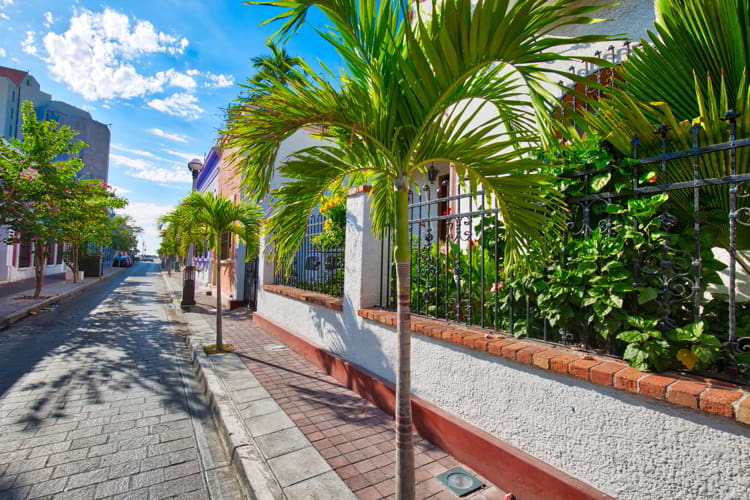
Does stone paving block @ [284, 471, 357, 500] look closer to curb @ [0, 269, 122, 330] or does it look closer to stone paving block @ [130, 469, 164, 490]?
stone paving block @ [130, 469, 164, 490]

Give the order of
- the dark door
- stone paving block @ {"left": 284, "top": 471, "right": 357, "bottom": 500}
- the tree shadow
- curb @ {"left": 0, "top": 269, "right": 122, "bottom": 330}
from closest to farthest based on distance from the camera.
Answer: stone paving block @ {"left": 284, "top": 471, "right": 357, "bottom": 500} < the tree shadow < curb @ {"left": 0, "top": 269, "right": 122, "bottom": 330} < the dark door

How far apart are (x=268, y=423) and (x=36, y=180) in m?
11.9

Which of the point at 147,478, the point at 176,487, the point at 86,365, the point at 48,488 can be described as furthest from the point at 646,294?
the point at 86,365

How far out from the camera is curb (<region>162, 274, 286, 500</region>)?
2527 mm

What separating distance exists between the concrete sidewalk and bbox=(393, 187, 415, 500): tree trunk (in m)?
0.58

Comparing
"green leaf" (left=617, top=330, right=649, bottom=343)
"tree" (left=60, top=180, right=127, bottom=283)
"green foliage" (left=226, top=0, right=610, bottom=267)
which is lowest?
"green leaf" (left=617, top=330, right=649, bottom=343)

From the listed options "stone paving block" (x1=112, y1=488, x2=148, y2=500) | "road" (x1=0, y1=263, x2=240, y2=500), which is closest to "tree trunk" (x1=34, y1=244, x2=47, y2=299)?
"road" (x1=0, y1=263, x2=240, y2=500)

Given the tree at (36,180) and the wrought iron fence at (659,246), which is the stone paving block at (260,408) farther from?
the tree at (36,180)

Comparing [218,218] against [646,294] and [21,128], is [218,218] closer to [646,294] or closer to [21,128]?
[646,294]

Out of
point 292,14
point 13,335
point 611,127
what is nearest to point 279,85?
point 292,14

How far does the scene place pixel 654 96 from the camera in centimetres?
215

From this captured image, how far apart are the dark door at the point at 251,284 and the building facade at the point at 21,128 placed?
7.49 metres

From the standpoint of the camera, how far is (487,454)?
2.63 metres

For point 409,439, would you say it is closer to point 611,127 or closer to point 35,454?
point 611,127
